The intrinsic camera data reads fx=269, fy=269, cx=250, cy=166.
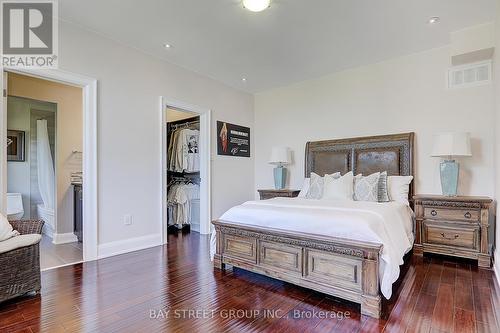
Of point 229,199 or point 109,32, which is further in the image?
point 229,199

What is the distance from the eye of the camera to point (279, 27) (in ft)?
10.2

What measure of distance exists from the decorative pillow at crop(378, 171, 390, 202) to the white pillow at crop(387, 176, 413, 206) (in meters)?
0.11

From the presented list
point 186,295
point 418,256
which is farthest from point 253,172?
point 186,295

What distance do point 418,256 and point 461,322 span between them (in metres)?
1.61

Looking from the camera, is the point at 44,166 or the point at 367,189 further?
the point at 44,166

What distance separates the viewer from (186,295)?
2238mm

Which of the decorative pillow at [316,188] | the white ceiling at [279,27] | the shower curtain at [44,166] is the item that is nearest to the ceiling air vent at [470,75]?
the white ceiling at [279,27]

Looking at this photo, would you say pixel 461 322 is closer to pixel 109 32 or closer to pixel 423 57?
pixel 423 57

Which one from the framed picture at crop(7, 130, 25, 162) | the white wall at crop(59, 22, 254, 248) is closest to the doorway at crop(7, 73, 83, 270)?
the framed picture at crop(7, 130, 25, 162)

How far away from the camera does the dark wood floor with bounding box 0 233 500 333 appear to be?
1799mm

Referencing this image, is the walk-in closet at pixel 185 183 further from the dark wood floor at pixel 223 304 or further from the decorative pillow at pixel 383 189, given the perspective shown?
the decorative pillow at pixel 383 189

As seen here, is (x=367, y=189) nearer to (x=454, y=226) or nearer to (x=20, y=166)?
(x=454, y=226)

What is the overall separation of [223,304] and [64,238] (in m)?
3.24

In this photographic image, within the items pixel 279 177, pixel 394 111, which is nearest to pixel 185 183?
pixel 279 177
